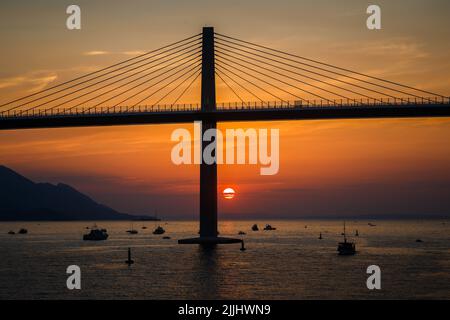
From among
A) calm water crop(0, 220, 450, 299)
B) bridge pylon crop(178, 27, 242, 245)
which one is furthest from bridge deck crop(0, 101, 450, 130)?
calm water crop(0, 220, 450, 299)

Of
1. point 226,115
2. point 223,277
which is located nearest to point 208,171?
point 226,115

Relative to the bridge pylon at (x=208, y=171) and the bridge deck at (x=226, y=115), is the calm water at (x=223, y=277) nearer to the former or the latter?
the bridge pylon at (x=208, y=171)

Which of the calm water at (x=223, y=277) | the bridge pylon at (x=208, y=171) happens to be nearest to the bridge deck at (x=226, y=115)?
the bridge pylon at (x=208, y=171)

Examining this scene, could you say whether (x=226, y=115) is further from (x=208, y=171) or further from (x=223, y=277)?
(x=223, y=277)

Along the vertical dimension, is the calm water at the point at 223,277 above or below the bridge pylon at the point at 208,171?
below
